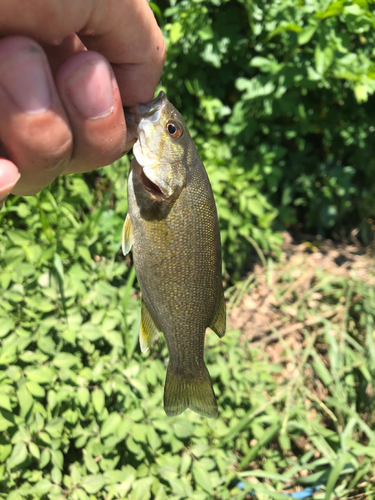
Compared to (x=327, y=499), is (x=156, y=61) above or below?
above

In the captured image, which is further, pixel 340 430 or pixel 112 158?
pixel 340 430

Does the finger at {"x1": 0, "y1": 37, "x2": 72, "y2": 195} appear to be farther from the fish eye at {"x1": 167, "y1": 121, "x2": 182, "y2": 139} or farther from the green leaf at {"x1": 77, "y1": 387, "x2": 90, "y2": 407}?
the green leaf at {"x1": 77, "y1": 387, "x2": 90, "y2": 407}

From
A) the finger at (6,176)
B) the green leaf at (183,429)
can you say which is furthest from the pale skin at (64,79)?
the green leaf at (183,429)

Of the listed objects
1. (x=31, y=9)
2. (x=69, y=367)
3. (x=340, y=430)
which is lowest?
(x=340, y=430)

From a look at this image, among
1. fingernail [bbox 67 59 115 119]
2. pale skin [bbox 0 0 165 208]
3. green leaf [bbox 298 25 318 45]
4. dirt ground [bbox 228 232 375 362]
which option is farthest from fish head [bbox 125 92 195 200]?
dirt ground [bbox 228 232 375 362]

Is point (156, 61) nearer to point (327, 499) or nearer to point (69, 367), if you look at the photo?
point (69, 367)

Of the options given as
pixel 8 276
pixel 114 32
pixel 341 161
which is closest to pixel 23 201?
pixel 8 276

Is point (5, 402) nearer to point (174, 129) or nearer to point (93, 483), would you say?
point (93, 483)

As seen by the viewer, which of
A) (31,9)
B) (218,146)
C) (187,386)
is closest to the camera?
(31,9)
